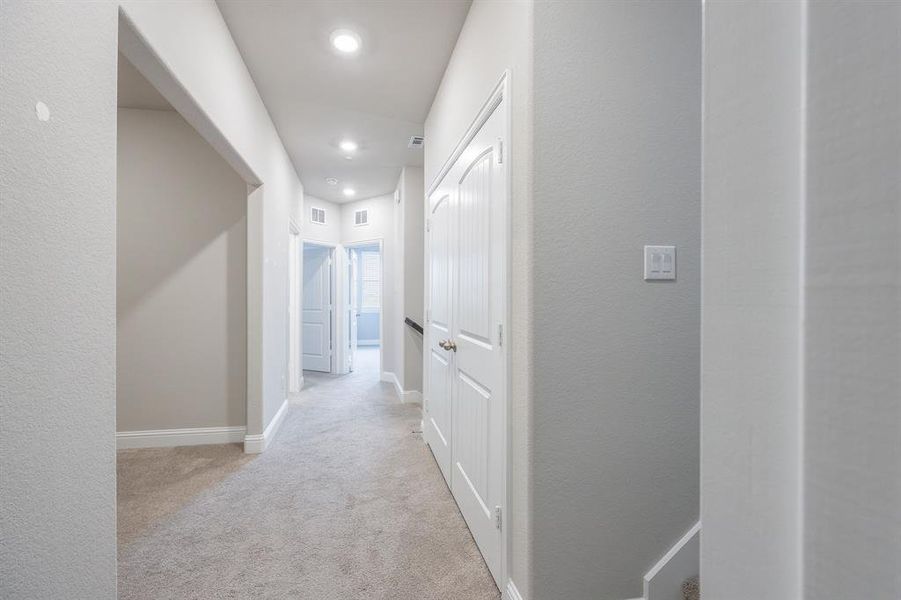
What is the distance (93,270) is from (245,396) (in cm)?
245

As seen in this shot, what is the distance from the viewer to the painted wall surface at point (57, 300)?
856mm

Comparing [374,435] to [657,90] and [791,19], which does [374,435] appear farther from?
→ [791,19]

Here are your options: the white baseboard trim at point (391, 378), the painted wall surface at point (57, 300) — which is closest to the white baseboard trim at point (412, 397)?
the white baseboard trim at point (391, 378)

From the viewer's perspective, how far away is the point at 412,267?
15.1 feet

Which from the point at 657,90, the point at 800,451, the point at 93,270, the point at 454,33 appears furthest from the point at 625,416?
→ the point at 454,33

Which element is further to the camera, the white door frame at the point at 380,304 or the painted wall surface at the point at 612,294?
the white door frame at the point at 380,304

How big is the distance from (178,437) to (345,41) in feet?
9.71

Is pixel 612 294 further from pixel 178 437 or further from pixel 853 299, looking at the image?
pixel 178 437

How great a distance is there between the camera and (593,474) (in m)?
1.40

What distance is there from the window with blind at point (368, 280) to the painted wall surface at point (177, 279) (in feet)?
22.5

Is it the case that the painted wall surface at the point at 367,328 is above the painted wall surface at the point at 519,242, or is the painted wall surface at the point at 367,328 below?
below

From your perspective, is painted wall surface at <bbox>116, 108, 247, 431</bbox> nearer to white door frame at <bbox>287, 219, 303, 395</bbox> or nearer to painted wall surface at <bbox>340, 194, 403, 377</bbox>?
white door frame at <bbox>287, 219, 303, 395</bbox>

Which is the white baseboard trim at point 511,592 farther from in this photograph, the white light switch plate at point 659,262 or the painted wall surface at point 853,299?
the painted wall surface at point 853,299

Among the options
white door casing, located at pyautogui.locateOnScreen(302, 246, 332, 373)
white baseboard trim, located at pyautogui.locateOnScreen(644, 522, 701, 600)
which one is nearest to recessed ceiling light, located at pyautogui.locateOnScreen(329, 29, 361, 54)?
white baseboard trim, located at pyautogui.locateOnScreen(644, 522, 701, 600)
